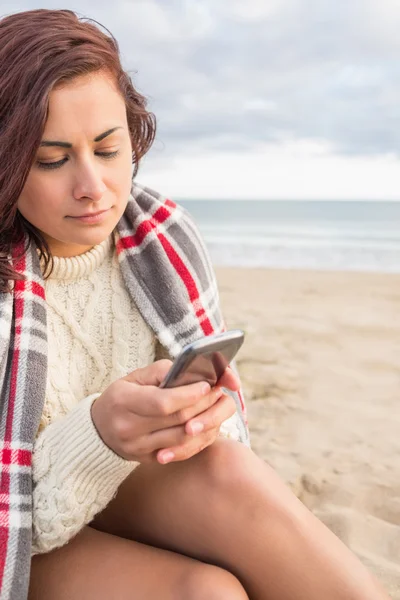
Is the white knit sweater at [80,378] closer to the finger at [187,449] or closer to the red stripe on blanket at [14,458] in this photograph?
the red stripe on blanket at [14,458]

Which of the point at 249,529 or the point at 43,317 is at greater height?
the point at 43,317

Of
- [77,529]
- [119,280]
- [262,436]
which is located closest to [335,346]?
[262,436]

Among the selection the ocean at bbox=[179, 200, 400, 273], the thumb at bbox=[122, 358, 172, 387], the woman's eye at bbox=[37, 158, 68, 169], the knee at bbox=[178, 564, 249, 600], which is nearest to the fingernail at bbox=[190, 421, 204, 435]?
the thumb at bbox=[122, 358, 172, 387]

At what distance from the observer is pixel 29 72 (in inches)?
61.1

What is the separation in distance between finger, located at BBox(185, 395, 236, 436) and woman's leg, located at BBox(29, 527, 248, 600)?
0.31m

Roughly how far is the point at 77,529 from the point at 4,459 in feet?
0.73

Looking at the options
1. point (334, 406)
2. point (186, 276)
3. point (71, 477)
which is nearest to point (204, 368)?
point (71, 477)

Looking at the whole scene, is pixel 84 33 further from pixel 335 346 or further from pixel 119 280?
pixel 335 346

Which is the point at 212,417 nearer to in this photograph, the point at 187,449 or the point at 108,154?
the point at 187,449

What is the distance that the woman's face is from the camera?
1587 millimetres

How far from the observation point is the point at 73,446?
1527mm

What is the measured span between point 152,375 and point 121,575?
43 centimetres

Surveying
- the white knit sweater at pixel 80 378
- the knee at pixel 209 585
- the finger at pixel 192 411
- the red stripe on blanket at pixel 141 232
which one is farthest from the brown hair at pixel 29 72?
the knee at pixel 209 585

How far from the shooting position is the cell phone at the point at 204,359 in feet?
4.05
